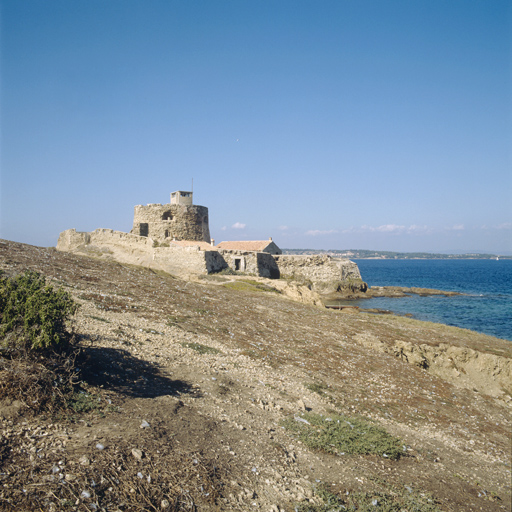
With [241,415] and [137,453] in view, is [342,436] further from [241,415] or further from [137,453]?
[137,453]

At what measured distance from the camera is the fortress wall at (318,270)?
48125 mm

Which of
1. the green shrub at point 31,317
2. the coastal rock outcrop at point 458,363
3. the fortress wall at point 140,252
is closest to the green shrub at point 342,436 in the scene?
the green shrub at point 31,317

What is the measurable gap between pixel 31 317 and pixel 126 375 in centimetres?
266

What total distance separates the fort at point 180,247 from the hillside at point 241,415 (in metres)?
13.9

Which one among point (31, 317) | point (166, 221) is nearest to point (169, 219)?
point (166, 221)

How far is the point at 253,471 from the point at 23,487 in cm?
330

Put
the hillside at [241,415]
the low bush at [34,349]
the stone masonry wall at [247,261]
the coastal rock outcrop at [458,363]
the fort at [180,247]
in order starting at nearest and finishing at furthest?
the hillside at [241,415] < the low bush at [34,349] < the coastal rock outcrop at [458,363] < the fort at [180,247] < the stone masonry wall at [247,261]

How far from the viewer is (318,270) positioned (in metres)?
50.1

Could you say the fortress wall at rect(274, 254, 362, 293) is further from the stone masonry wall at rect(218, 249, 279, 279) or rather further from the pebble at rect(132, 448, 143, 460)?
the pebble at rect(132, 448, 143, 460)

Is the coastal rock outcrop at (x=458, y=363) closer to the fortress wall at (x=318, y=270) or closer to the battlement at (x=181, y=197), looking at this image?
the battlement at (x=181, y=197)

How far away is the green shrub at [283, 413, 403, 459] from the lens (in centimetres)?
784

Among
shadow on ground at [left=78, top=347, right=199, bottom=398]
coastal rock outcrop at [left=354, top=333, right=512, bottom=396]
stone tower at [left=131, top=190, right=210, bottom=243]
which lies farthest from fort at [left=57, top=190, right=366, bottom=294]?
shadow on ground at [left=78, top=347, right=199, bottom=398]

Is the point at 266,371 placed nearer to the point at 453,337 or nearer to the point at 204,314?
the point at 204,314

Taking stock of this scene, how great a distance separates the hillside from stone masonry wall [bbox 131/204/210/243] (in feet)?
60.7
